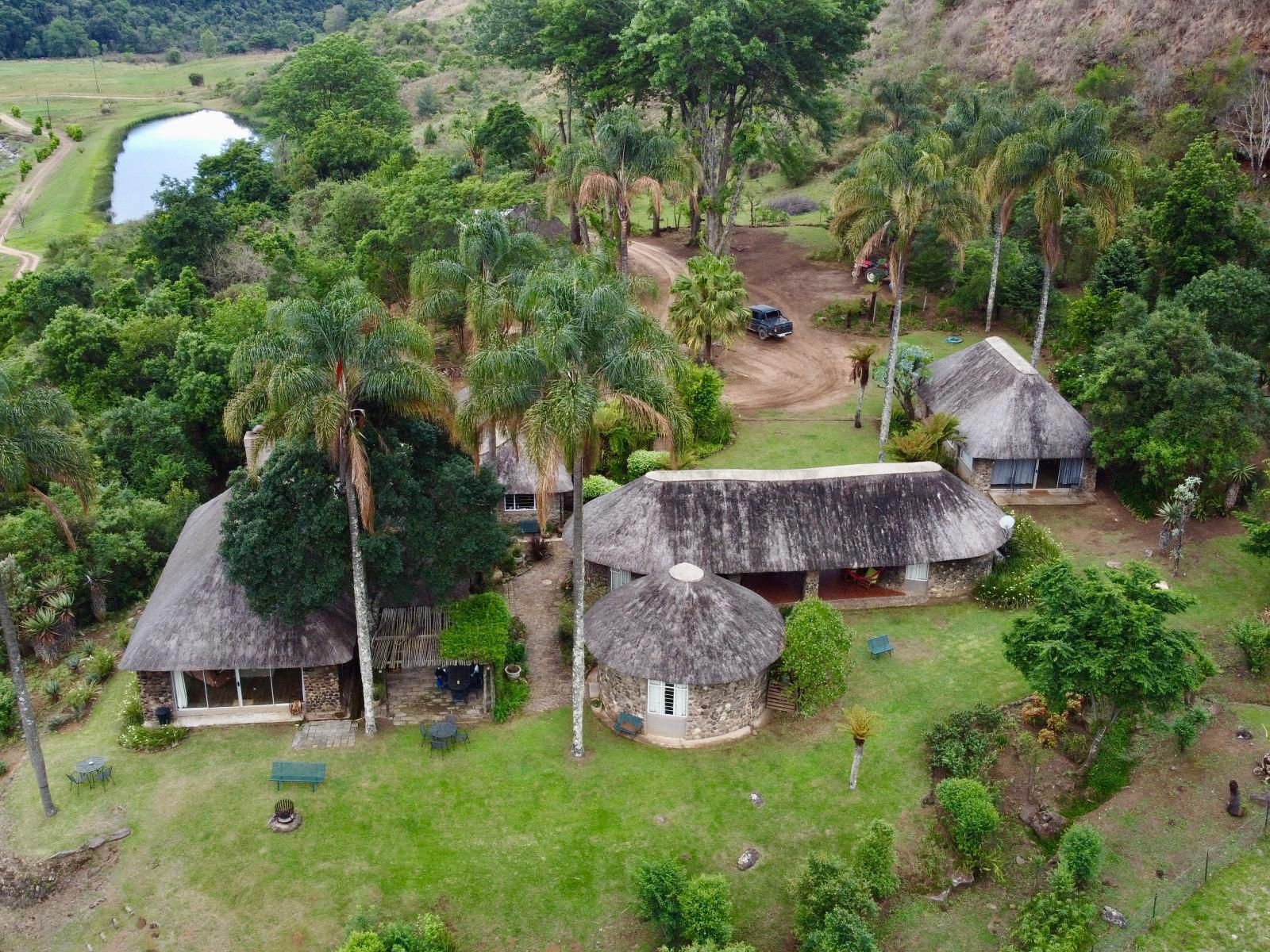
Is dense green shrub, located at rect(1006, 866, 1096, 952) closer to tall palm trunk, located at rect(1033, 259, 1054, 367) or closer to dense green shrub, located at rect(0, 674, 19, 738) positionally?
dense green shrub, located at rect(0, 674, 19, 738)

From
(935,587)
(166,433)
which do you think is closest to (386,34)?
(166,433)

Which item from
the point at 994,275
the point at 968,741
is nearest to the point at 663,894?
the point at 968,741

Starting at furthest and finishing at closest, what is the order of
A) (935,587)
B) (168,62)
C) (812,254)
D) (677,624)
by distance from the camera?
(168,62), (812,254), (935,587), (677,624)

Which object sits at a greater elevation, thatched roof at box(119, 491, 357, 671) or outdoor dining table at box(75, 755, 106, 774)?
thatched roof at box(119, 491, 357, 671)

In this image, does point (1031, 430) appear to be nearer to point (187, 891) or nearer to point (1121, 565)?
point (1121, 565)

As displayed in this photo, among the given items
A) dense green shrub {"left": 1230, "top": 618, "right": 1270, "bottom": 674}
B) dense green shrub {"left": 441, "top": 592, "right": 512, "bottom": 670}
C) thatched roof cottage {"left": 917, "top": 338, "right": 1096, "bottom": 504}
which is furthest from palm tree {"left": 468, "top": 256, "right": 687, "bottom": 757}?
thatched roof cottage {"left": 917, "top": 338, "right": 1096, "bottom": 504}

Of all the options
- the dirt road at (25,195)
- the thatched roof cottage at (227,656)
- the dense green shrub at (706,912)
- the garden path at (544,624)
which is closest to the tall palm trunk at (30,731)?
the thatched roof cottage at (227,656)
